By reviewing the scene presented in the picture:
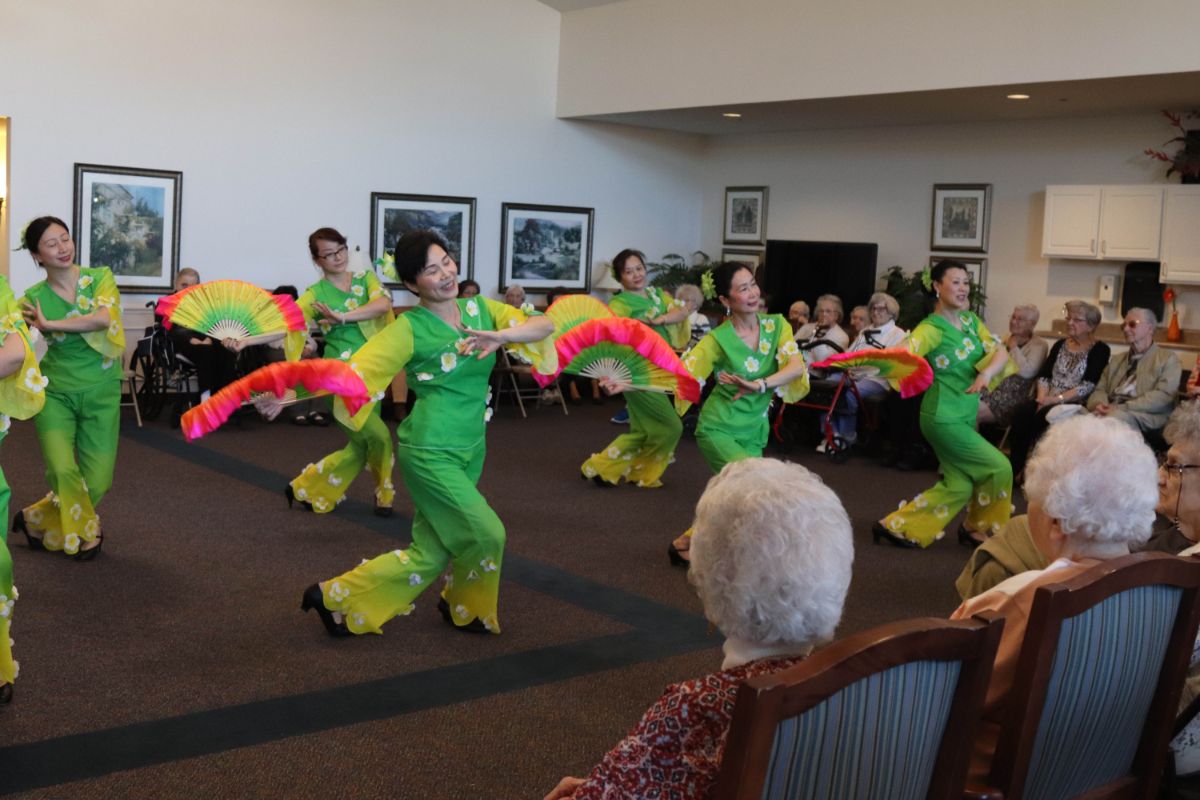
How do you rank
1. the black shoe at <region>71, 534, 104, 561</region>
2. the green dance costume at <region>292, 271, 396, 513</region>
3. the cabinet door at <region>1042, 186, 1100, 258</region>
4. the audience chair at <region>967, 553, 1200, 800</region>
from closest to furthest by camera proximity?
the audience chair at <region>967, 553, 1200, 800</region> → the black shoe at <region>71, 534, 104, 561</region> → the green dance costume at <region>292, 271, 396, 513</region> → the cabinet door at <region>1042, 186, 1100, 258</region>

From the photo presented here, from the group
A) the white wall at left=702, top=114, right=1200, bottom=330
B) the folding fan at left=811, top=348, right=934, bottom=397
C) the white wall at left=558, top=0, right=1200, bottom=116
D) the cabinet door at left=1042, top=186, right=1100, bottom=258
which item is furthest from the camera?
the white wall at left=702, top=114, right=1200, bottom=330

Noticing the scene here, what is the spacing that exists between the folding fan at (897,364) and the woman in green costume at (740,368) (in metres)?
0.44

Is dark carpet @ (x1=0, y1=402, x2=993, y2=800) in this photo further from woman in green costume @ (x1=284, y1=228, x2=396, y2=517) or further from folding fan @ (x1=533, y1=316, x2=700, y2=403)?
folding fan @ (x1=533, y1=316, x2=700, y2=403)

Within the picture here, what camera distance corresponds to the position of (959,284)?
6309 millimetres

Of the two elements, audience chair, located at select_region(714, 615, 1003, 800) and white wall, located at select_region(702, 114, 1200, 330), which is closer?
audience chair, located at select_region(714, 615, 1003, 800)

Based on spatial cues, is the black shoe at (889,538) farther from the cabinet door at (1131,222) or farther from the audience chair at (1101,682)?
the cabinet door at (1131,222)

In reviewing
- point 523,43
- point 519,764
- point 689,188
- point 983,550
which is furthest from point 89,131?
point 983,550

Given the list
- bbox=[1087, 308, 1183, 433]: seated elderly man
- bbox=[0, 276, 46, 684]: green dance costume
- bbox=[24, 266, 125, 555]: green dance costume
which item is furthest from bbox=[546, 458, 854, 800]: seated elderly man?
bbox=[1087, 308, 1183, 433]: seated elderly man

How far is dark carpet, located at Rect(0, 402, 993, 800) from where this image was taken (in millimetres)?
3570

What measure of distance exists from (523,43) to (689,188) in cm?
256

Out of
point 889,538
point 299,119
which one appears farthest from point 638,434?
point 299,119

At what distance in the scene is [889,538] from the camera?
6617 millimetres

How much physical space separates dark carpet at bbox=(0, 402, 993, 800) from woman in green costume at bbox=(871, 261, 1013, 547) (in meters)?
0.23

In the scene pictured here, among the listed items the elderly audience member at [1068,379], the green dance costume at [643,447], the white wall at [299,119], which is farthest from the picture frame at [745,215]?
the green dance costume at [643,447]
